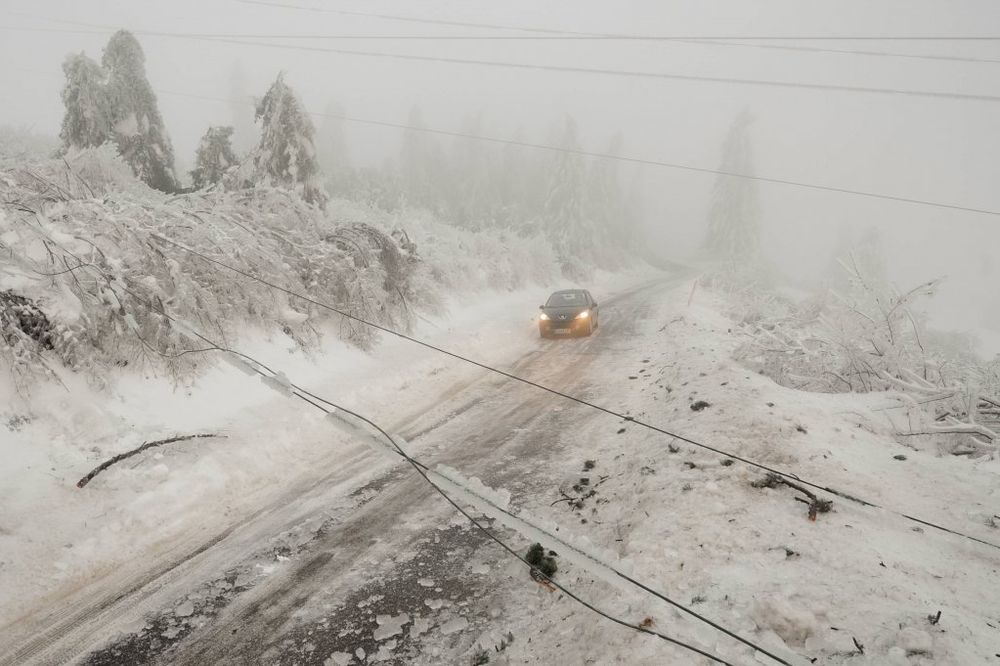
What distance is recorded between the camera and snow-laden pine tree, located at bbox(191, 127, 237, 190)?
1548 centimetres

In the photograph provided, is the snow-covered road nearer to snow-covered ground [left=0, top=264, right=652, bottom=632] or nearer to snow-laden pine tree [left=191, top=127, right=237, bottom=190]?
snow-covered ground [left=0, top=264, right=652, bottom=632]

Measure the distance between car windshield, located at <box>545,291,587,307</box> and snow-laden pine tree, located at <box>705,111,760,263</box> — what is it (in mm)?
39201

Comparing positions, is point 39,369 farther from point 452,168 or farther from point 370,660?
point 452,168

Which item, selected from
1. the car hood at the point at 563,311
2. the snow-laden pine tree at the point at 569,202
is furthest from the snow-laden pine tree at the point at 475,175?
the car hood at the point at 563,311

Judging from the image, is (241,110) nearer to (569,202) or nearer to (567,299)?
(569,202)

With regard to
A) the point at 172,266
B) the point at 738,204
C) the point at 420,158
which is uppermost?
the point at 420,158

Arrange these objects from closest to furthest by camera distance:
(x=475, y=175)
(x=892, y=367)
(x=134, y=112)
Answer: (x=892, y=367) < (x=134, y=112) < (x=475, y=175)

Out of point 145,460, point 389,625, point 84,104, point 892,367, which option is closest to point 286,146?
point 84,104

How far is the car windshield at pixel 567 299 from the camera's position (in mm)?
15711

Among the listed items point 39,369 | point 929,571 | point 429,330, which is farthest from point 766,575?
point 429,330

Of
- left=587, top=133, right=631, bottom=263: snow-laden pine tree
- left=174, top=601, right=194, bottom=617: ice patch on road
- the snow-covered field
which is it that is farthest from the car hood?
left=587, top=133, right=631, bottom=263: snow-laden pine tree

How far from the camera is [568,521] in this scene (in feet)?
17.3

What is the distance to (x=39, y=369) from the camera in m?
5.79

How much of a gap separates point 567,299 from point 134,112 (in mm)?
15952
